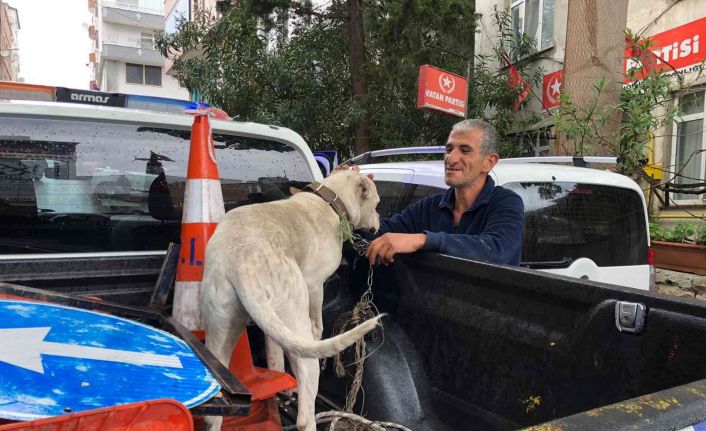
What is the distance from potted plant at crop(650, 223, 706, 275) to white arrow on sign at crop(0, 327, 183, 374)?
7.39 metres

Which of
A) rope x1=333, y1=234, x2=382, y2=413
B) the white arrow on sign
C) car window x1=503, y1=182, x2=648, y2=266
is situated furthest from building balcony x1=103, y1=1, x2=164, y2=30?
the white arrow on sign

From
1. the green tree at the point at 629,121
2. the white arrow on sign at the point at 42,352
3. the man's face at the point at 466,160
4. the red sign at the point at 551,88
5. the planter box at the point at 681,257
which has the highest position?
the red sign at the point at 551,88

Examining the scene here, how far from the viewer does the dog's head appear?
285 cm

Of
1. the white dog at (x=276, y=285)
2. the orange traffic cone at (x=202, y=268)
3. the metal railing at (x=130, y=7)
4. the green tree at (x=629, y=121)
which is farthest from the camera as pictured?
the metal railing at (x=130, y=7)

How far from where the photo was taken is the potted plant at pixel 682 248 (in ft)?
22.8

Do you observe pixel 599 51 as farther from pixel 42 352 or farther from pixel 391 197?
pixel 42 352

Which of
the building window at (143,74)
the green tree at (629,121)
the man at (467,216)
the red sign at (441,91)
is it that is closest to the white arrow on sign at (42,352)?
the man at (467,216)

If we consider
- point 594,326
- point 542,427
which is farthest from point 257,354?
point 542,427

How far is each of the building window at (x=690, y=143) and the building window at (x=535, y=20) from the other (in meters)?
3.84

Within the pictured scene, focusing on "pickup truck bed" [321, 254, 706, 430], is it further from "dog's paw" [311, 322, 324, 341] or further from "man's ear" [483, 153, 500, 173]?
"man's ear" [483, 153, 500, 173]

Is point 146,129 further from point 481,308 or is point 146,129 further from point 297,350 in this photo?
point 481,308

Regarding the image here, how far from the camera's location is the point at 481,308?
2.24m

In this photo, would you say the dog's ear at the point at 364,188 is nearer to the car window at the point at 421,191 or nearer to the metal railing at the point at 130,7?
the car window at the point at 421,191

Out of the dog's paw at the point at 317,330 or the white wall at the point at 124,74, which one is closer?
the dog's paw at the point at 317,330
